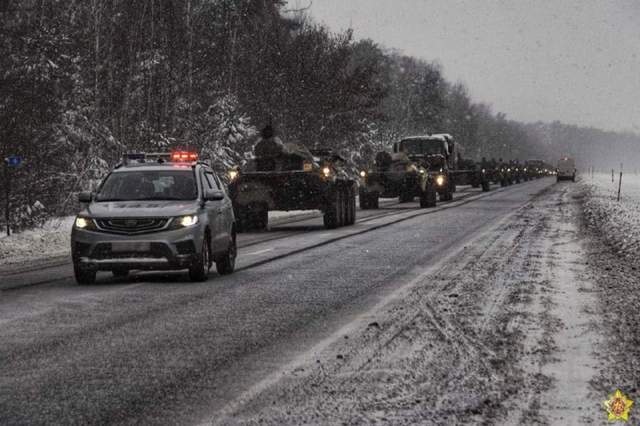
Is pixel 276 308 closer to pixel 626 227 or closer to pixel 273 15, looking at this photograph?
pixel 626 227

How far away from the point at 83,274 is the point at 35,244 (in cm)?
764

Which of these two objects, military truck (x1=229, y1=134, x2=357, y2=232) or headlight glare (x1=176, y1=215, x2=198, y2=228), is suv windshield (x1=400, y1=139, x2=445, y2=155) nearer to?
military truck (x1=229, y1=134, x2=357, y2=232)

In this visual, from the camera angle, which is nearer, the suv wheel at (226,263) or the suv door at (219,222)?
the suv door at (219,222)

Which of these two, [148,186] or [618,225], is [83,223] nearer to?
[148,186]

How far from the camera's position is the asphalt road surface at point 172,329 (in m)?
6.53

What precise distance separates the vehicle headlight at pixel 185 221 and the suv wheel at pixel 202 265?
312mm

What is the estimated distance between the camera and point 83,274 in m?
13.6

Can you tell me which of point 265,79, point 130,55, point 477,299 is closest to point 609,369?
point 477,299

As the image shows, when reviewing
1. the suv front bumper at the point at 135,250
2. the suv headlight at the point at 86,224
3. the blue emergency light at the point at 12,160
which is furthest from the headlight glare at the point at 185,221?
the blue emergency light at the point at 12,160

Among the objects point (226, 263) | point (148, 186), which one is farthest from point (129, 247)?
point (226, 263)

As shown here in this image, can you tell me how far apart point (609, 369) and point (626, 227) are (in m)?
16.7

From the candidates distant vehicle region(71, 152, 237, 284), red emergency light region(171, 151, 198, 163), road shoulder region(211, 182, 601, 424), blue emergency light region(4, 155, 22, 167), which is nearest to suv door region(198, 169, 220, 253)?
distant vehicle region(71, 152, 237, 284)

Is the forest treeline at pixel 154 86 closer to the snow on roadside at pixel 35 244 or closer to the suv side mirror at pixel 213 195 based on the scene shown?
the snow on roadside at pixel 35 244

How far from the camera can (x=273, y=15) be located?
193ft
